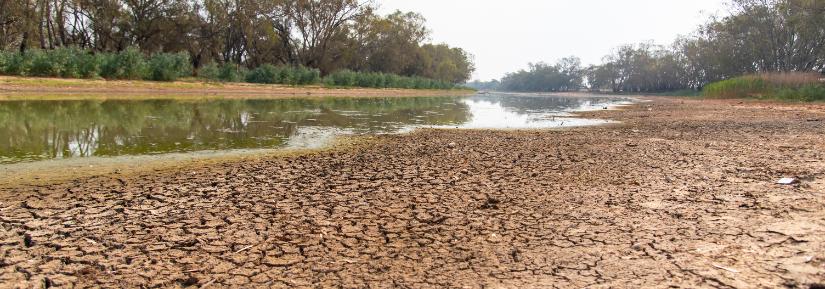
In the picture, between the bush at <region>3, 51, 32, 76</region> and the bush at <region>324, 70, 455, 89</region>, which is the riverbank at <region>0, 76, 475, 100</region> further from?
the bush at <region>324, 70, 455, 89</region>

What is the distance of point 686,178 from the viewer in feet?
17.1

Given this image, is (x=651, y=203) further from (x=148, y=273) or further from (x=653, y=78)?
(x=653, y=78)

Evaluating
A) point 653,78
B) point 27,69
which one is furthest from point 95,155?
point 653,78

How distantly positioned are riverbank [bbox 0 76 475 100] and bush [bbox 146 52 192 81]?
0.93m

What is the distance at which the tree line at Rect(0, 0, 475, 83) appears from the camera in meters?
35.2

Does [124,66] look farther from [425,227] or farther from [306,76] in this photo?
[425,227]

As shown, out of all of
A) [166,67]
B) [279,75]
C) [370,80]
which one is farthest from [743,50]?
[166,67]

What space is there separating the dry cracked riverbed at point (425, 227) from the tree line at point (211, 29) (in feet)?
104

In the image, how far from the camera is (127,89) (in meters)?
24.0

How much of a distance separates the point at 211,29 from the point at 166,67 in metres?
15.0

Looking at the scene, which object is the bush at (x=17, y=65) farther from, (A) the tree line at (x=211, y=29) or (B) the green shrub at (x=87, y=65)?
(A) the tree line at (x=211, y=29)

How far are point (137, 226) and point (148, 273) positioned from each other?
0.91m

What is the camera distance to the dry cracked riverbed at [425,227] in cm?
270

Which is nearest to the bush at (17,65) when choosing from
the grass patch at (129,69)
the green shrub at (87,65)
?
the grass patch at (129,69)
